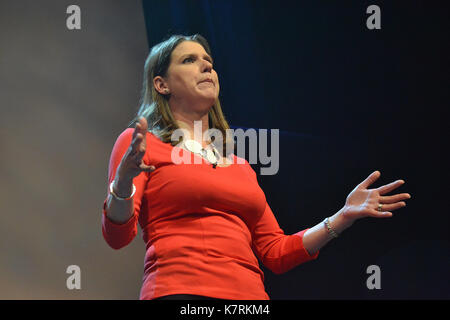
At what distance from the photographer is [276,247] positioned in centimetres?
145

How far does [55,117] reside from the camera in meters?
2.14

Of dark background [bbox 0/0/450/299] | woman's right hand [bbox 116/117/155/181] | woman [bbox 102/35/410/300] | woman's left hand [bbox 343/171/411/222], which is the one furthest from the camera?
dark background [bbox 0/0/450/299]

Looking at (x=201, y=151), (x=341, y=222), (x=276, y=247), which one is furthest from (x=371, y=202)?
(x=201, y=151)

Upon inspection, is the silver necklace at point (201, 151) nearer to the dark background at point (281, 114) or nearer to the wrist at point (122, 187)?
the wrist at point (122, 187)

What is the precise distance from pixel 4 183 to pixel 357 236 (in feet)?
5.21

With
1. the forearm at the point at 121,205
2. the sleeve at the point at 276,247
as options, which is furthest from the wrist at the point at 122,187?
the sleeve at the point at 276,247

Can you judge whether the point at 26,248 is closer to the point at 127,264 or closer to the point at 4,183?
the point at 4,183

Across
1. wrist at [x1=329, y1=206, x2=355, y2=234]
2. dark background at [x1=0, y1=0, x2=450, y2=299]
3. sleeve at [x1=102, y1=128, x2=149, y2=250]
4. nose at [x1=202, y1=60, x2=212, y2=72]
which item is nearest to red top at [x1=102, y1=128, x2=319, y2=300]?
sleeve at [x1=102, y1=128, x2=149, y2=250]

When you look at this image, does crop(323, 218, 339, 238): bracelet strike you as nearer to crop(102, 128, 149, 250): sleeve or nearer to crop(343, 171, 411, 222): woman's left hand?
crop(343, 171, 411, 222): woman's left hand

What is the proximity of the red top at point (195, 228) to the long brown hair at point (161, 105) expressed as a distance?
0.09m

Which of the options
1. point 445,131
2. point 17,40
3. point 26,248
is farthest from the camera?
point 445,131

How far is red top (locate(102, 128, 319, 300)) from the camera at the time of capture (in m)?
1.12

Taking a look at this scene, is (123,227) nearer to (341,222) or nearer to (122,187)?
(122,187)
